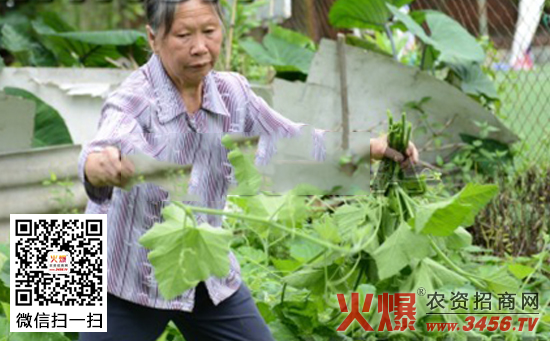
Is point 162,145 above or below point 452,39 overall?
above

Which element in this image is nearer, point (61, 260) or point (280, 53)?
point (61, 260)

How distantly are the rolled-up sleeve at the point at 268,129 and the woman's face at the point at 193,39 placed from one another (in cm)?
21

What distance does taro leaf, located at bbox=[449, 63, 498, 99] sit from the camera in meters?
5.50

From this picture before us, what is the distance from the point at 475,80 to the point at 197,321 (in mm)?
3157

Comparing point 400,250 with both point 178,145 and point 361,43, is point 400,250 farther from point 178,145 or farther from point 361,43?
point 361,43

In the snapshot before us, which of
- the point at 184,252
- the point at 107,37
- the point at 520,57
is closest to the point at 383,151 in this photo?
the point at 184,252

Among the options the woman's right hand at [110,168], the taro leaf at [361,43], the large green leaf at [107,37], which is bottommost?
the large green leaf at [107,37]

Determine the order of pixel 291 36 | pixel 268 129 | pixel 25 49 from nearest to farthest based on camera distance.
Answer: pixel 268 129 → pixel 291 36 → pixel 25 49

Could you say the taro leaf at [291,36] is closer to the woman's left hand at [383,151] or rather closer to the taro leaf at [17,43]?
the taro leaf at [17,43]

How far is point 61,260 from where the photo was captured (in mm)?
2523

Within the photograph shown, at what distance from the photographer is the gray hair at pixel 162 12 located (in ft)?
8.61

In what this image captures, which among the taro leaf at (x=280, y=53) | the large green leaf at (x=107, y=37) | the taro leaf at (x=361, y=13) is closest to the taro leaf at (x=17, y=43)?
the large green leaf at (x=107, y=37)

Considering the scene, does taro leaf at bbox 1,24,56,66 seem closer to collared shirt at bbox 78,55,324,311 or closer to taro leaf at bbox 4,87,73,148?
taro leaf at bbox 4,87,73,148

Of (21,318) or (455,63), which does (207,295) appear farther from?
(455,63)
